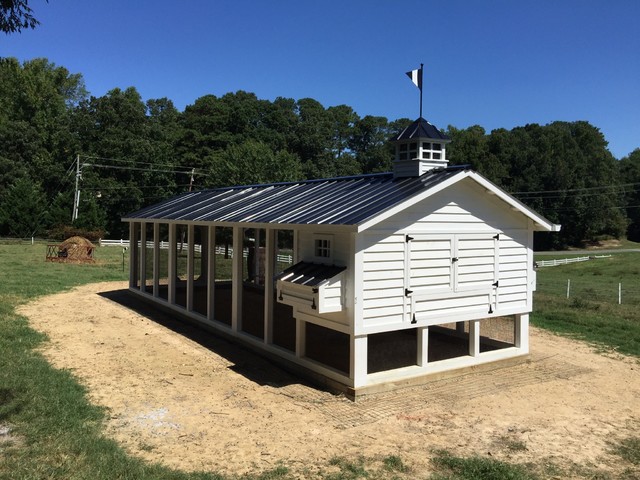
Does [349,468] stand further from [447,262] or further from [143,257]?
[143,257]

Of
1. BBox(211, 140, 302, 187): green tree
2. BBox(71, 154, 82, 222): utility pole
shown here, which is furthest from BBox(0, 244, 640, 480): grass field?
BBox(71, 154, 82, 222): utility pole

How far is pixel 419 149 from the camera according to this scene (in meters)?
9.02

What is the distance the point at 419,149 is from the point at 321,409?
15.0 feet

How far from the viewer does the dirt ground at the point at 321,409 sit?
567 cm

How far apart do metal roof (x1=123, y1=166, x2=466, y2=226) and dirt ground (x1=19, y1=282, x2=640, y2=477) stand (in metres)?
2.46

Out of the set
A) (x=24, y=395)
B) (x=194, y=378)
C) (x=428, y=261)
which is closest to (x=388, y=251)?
(x=428, y=261)

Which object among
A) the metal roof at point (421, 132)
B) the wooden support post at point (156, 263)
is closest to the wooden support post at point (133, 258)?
the wooden support post at point (156, 263)

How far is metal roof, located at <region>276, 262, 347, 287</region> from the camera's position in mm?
7422

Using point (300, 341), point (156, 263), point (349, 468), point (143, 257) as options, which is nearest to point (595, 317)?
point (300, 341)

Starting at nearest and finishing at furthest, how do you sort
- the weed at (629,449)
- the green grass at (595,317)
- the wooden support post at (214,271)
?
the weed at (629,449)
the wooden support post at (214,271)
the green grass at (595,317)

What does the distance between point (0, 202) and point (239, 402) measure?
45.7 metres

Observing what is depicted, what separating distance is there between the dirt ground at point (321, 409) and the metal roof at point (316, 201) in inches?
96.9

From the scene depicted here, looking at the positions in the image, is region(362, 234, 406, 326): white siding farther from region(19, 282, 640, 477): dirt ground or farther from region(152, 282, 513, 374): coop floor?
region(152, 282, 513, 374): coop floor

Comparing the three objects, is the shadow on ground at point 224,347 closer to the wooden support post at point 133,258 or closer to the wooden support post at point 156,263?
the wooden support post at point 156,263
